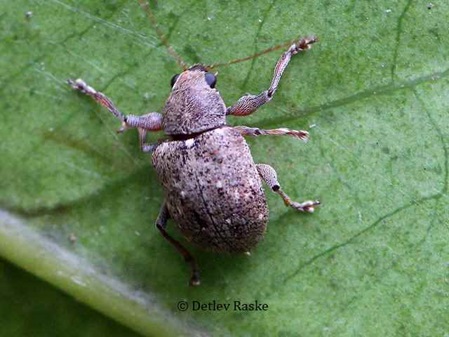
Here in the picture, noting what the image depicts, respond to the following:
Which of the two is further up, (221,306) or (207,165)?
(207,165)

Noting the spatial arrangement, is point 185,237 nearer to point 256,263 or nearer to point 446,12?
point 256,263

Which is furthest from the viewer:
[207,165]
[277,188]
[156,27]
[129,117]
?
[156,27]

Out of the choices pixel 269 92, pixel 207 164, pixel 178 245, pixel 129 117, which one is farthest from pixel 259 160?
pixel 129 117

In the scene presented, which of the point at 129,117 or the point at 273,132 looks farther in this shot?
the point at 129,117

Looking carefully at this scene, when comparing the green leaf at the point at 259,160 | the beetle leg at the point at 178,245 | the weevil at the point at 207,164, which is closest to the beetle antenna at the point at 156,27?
the green leaf at the point at 259,160

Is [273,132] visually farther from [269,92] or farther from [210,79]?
[210,79]

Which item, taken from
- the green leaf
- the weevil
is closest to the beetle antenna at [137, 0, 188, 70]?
the green leaf

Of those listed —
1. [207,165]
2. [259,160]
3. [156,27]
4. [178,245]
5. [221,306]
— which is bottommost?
[221,306]

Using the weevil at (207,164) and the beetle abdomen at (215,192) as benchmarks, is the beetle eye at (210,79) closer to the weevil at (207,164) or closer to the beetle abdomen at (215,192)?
the weevil at (207,164)
